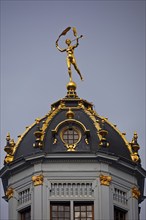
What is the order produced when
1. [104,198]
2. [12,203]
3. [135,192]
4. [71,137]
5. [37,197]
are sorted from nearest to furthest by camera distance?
[37,197], [104,198], [12,203], [71,137], [135,192]

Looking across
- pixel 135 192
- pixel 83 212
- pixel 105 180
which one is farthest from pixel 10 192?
pixel 135 192

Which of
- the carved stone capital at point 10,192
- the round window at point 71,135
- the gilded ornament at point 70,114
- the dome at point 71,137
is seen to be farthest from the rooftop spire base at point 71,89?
the carved stone capital at point 10,192

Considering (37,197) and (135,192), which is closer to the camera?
(37,197)

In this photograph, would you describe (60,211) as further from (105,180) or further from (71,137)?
(71,137)

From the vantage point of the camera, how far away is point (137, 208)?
491ft

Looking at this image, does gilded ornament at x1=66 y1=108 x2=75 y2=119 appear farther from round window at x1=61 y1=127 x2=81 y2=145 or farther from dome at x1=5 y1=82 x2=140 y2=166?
round window at x1=61 y1=127 x2=81 y2=145

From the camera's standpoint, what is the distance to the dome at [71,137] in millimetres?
148875

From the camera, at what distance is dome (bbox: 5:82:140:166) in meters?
149

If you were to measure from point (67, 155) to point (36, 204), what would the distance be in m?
Answer: 3.91

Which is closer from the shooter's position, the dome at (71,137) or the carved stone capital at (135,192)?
the dome at (71,137)

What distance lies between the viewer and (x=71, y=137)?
149500 millimetres

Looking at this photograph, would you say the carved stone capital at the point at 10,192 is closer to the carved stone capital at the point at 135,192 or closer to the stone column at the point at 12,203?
the stone column at the point at 12,203

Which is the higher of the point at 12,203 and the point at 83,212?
the point at 12,203

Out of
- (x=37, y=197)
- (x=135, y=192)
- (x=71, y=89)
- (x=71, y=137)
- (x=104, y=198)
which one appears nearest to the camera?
(x=37, y=197)
